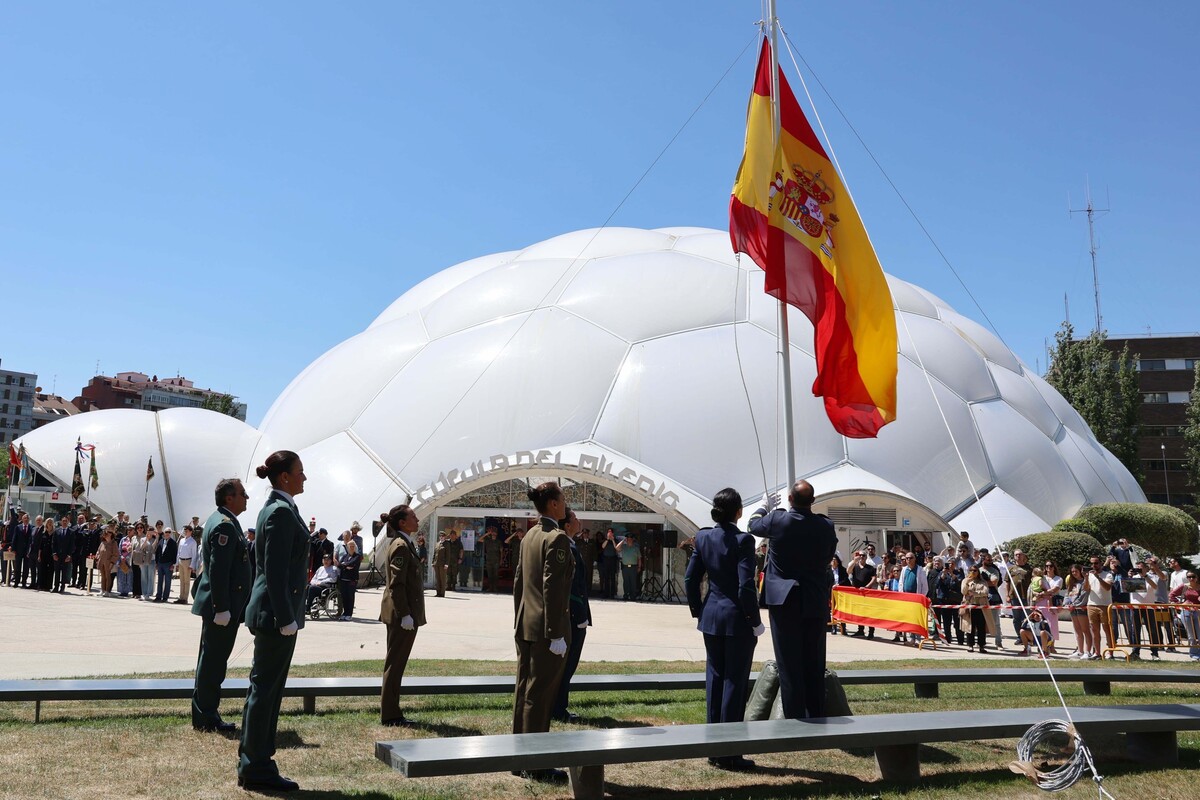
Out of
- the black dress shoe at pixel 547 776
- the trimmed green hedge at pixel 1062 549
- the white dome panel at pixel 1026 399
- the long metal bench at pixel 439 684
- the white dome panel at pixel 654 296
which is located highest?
the white dome panel at pixel 654 296

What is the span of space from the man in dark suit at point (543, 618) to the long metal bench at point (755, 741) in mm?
378

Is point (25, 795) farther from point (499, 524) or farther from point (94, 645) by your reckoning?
point (499, 524)

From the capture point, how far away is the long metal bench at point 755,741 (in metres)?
4.37

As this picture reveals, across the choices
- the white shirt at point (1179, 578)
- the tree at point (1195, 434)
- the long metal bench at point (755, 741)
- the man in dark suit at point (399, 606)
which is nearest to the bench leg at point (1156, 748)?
the long metal bench at point (755, 741)

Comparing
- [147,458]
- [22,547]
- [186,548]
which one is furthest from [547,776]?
[147,458]

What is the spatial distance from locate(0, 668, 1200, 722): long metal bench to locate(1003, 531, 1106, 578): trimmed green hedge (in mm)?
13062

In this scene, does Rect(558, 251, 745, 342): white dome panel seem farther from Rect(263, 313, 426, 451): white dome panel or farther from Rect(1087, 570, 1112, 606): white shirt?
Rect(1087, 570, 1112, 606): white shirt

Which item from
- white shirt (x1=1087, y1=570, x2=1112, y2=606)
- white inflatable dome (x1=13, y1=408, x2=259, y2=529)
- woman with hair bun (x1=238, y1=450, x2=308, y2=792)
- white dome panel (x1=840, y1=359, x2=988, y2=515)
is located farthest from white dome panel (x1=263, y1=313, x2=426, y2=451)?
woman with hair bun (x1=238, y1=450, x2=308, y2=792)

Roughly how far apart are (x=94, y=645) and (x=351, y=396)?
54.0 feet

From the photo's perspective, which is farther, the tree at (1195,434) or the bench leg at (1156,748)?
the tree at (1195,434)

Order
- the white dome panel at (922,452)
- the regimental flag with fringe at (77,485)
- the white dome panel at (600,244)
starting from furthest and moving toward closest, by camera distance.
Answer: the white dome panel at (600,244) → the regimental flag with fringe at (77,485) → the white dome panel at (922,452)

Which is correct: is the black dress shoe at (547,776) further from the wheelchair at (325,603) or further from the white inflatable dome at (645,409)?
the white inflatable dome at (645,409)

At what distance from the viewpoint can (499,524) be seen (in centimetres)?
2336

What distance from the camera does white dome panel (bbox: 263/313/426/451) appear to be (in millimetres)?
27156
